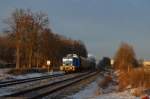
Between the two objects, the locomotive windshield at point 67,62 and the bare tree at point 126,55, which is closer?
the locomotive windshield at point 67,62

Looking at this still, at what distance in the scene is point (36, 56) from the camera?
79.8 metres

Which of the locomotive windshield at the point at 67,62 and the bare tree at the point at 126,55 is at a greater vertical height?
the bare tree at the point at 126,55

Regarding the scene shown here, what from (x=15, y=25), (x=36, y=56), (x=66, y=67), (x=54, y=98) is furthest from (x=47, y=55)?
(x=54, y=98)

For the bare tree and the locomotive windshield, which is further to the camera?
the bare tree

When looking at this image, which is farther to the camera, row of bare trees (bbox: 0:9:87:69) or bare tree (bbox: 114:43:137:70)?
bare tree (bbox: 114:43:137:70)

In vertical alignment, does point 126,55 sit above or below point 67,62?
above

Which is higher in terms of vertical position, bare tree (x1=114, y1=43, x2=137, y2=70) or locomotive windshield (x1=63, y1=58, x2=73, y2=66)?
bare tree (x1=114, y1=43, x2=137, y2=70)

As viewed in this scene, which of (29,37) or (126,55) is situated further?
(126,55)

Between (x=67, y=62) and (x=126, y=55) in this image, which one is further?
(x=126, y=55)

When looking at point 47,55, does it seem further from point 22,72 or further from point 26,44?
point 22,72

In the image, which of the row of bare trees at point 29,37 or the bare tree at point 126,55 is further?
the bare tree at point 126,55

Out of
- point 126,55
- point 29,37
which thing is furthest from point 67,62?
point 126,55

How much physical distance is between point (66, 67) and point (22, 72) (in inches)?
592

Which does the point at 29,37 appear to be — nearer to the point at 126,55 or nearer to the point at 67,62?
the point at 67,62
